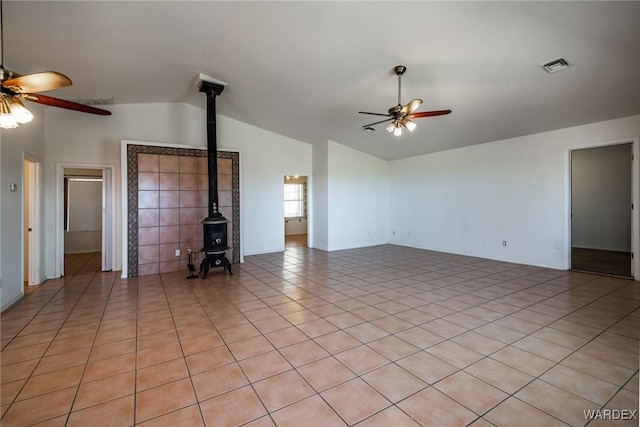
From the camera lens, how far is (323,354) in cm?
246

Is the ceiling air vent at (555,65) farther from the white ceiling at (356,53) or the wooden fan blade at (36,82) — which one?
the wooden fan blade at (36,82)

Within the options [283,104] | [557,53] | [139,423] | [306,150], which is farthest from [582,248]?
[139,423]

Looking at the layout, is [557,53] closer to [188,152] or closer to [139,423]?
[139,423]

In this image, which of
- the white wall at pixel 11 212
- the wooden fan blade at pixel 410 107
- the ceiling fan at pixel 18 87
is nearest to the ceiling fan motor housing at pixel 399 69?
the wooden fan blade at pixel 410 107

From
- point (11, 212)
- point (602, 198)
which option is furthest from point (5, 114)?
point (602, 198)

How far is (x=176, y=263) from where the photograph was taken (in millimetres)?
5570

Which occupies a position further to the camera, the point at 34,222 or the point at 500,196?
the point at 500,196

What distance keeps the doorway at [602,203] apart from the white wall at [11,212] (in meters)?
10.1

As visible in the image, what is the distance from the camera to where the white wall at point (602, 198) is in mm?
6840

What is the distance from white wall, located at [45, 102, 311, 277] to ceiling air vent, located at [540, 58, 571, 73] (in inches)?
213

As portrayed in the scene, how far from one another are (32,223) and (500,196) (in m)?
8.88

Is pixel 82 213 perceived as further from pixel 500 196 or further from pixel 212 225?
pixel 500 196

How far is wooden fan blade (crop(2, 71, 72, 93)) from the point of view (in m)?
2.08

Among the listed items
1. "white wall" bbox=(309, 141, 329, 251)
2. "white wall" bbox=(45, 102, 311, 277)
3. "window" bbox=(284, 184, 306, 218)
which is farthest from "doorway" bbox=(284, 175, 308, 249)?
"white wall" bbox=(45, 102, 311, 277)
